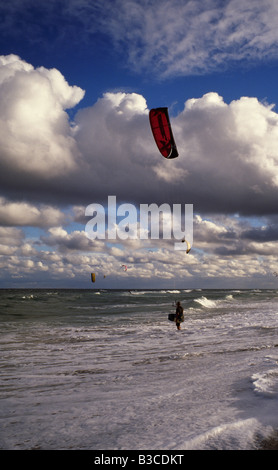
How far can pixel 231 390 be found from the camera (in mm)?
6176

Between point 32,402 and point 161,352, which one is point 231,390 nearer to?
point 32,402

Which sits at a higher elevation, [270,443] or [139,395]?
[270,443]

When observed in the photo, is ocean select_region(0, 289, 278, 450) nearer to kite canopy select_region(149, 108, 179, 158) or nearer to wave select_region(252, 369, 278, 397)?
wave select_region(252, 369, 278, 397)

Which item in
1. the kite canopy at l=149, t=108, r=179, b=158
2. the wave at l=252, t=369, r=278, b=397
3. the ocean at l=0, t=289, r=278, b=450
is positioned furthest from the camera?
the kite canopy at l=149, t=108, r=179, b=158

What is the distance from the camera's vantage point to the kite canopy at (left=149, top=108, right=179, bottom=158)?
12531mm

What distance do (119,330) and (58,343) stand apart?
4472 mm

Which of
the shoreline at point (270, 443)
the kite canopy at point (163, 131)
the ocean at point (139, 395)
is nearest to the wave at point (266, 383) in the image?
the ocean at point (139, 395)

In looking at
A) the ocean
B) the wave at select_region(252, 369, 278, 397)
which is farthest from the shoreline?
the wave at select_region(252, 369, 278, 397)

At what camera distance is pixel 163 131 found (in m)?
12.8

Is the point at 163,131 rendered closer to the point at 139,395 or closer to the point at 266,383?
the point at 266,383

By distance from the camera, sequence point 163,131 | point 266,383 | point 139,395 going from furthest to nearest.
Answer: point 163,131 < point 266,383 < point 139,395

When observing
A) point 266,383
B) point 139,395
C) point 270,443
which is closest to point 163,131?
point 266,383

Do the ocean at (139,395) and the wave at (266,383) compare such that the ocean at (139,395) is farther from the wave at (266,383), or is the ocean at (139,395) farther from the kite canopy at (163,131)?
the kite canopy at (163,131)
